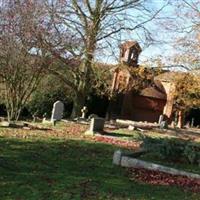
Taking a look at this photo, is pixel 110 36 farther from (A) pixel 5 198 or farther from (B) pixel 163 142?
(A) pixel 5 198

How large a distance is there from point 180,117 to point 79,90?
1778 centimetres

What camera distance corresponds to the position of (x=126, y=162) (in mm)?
14320

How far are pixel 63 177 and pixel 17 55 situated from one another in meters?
14.2

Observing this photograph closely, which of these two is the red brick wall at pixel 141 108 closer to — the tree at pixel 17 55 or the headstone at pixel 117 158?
the tree at pixel 17 55

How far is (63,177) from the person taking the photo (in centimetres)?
1127

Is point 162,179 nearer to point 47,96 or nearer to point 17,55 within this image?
point 17,55

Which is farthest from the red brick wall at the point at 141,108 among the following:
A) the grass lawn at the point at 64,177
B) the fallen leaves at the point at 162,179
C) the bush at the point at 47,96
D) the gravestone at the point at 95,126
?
the fallen leaves at the point at 162,179

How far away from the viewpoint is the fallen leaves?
40.0 ft

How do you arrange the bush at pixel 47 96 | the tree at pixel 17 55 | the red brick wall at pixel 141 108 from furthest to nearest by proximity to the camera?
the red brick wall at pixel 141 108
the bush at pixel 47 96
the tree at pixel 17 55

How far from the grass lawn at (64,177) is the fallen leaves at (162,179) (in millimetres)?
352

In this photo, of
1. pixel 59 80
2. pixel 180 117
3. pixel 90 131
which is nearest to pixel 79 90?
pixel 59 80

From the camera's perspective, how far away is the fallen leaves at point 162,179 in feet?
40.0

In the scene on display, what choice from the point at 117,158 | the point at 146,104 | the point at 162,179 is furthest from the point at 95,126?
the point at 146,104

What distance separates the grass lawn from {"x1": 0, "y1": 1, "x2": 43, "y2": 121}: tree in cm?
917
